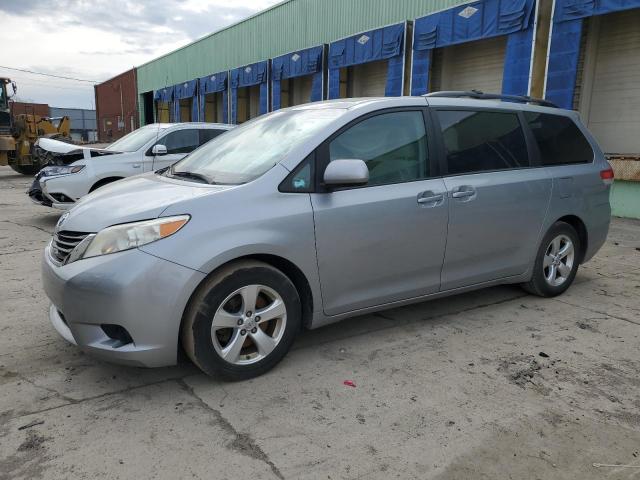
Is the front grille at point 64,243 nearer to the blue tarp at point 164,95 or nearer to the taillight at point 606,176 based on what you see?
the taillight at point 606,176

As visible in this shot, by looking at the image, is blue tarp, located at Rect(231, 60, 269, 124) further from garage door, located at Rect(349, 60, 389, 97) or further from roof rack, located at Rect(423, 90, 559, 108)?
roof rack, located at Rect(423, 90, 559, 108)

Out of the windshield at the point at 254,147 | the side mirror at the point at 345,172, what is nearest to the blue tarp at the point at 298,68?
the windshield at the point at 254,147

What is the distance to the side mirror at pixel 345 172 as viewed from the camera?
322 centimetres

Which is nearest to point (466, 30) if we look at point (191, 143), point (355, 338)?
point (191, 143)

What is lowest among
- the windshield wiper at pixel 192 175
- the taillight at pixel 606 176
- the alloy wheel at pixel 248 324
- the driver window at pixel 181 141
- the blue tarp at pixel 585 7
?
the alloy wheel at pixel 248 324

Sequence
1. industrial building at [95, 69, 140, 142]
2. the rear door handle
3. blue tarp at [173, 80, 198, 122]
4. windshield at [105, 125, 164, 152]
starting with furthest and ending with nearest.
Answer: industrial building at [95, 69, 140, 142]
blue tarp at [173, 80, 198, 122]
windshield at [105, 125, 164, 152]
the rear door handle

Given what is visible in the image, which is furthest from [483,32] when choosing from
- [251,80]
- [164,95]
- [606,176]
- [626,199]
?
[164,95]

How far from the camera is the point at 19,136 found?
18.4 meters

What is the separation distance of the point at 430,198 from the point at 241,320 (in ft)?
5.36

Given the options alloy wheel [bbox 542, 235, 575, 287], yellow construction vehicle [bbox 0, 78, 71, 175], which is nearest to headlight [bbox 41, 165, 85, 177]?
alloy wheel [bbox 542, 235, 575, 287]

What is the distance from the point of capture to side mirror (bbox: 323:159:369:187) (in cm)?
322

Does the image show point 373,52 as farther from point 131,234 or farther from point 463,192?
point 131,234

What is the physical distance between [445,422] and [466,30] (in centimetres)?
1207

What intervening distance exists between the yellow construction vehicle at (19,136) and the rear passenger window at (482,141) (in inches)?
681
